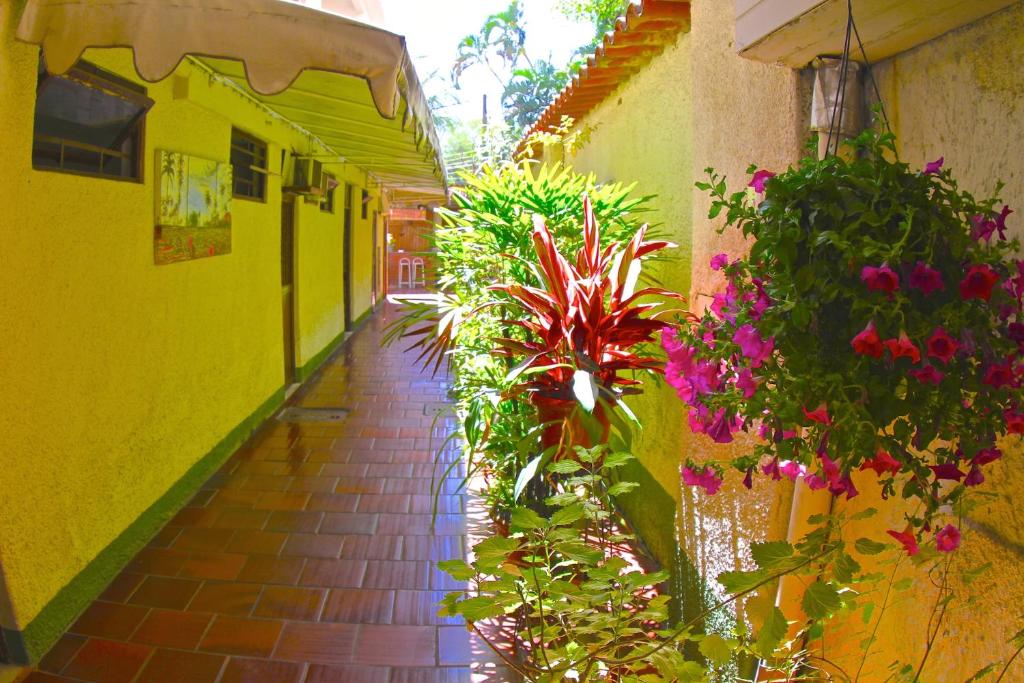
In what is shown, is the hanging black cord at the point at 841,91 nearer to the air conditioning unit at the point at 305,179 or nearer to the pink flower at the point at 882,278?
the pink flower at the point at 882,278

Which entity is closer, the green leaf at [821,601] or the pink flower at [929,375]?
the pink flower at [929,375]

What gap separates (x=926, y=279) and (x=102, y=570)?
3452 millimetres

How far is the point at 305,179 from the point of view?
25.2 feet

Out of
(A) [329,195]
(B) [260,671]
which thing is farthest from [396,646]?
(A) [329,195]

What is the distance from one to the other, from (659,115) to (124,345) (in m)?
2.89

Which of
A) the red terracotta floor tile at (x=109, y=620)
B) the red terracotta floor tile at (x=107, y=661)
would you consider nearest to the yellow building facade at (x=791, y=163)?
the red terracotta floor tile at (x=107, y=661)

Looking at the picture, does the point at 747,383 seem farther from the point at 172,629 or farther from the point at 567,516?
the point at 172,629

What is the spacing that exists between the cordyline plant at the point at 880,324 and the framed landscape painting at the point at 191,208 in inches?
136

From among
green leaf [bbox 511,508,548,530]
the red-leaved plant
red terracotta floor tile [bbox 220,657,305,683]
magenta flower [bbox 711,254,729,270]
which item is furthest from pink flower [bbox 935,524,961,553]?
red terracotta floor tile [bbox 220,657,305,683]

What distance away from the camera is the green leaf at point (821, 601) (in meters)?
1.21

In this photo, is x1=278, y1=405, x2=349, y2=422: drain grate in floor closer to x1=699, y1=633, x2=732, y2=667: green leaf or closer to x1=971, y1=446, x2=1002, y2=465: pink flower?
x1=699, y1=633, x2=732, y2=667: green leaf

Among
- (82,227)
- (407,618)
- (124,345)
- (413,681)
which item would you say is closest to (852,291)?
(413,681)

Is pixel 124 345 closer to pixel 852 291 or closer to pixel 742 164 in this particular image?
pixel 742 164

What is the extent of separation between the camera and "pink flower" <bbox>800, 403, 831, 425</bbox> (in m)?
1.21
